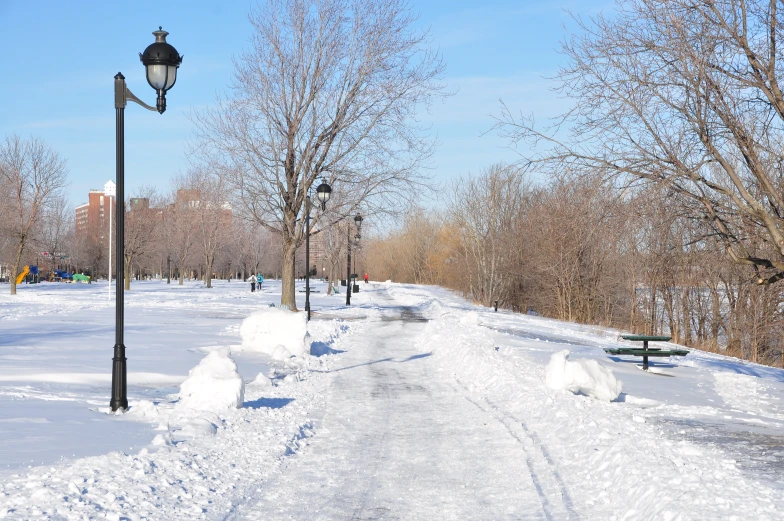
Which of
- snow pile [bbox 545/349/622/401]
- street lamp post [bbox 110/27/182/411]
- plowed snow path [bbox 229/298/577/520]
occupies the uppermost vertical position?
Result: street lamp post [bbox 110/27/182/411]

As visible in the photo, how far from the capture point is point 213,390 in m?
9.58

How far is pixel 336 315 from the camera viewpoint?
31.8 meters

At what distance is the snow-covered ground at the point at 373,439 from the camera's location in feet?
19.0

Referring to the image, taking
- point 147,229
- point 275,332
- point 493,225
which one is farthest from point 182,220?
point 275,332

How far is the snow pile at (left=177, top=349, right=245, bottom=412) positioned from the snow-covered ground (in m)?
0.03

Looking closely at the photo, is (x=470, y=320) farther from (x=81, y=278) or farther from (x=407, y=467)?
(x=81, y=278)

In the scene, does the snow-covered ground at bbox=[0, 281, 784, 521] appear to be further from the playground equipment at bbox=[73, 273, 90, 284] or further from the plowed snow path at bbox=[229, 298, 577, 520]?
the playground equipment at bbox=[73, 273, 90, 284]

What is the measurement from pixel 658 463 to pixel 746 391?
9.25 meters

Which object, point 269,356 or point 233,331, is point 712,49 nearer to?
point 269,356

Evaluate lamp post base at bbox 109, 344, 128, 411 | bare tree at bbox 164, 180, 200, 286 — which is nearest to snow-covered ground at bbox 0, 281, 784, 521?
lamp post base at bbox 109, 344, 128, 411

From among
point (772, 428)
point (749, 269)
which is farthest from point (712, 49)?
point (749, 269)

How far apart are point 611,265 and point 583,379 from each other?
30960mm

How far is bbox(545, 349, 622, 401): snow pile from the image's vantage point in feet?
39.0

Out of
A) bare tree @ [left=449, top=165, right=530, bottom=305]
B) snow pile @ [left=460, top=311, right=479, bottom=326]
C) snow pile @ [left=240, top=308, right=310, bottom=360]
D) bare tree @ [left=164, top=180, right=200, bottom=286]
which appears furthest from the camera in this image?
bare tree @ [left=164, top=180, right=200, bottom=286]
